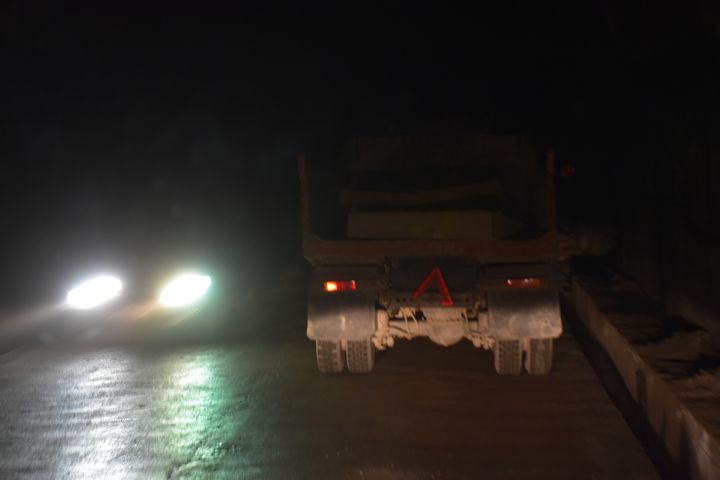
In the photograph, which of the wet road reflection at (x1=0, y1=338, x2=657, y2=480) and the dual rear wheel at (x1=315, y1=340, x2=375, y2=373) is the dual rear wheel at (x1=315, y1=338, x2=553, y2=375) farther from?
the wet road reflection at (x1=0, y1=338, x2=657, y2=480)

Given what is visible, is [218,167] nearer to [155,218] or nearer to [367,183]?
[155,218]

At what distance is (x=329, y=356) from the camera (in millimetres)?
7348

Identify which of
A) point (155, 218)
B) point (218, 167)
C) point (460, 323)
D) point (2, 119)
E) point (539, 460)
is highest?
point (2, 119)

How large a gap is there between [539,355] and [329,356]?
7.51ft

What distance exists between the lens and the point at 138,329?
10422 mm

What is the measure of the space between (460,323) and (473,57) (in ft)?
41.0

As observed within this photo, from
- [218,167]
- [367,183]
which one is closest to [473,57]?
[218,167]

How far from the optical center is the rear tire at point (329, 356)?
7297 millimetres

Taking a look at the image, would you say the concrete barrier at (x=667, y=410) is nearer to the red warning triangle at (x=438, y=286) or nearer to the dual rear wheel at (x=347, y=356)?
the red warning triangle at (x=438, y=286)

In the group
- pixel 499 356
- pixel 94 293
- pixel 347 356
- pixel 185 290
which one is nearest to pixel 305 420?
pixel 347 356

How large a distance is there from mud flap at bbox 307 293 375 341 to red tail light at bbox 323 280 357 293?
2.1 inches

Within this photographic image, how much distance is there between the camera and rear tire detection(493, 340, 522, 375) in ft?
23.3

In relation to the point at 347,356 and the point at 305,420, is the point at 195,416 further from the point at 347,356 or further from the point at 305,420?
the point at 347,356

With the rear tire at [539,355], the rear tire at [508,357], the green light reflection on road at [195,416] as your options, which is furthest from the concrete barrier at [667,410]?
the green light reflection on road at [195,416]
